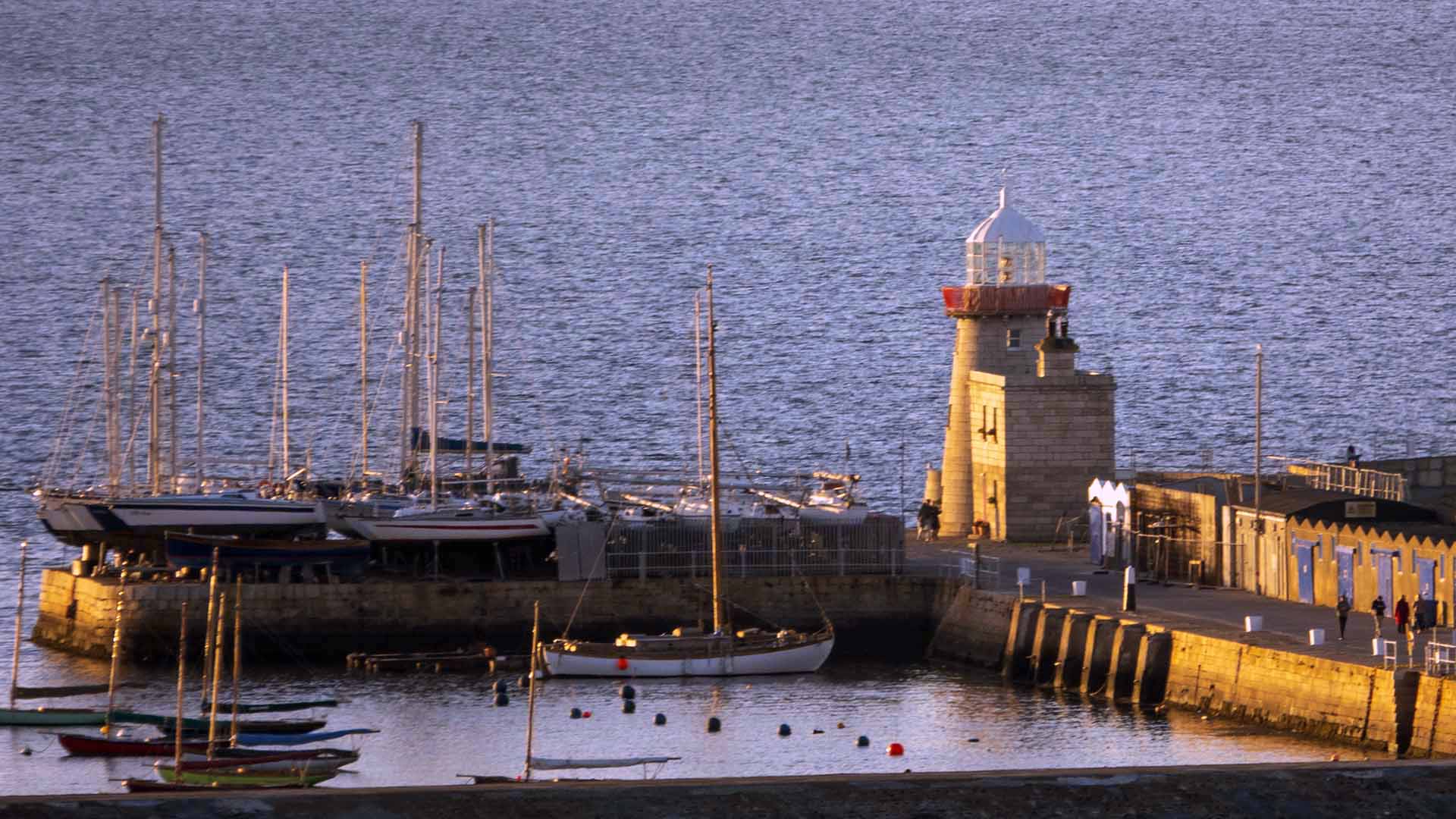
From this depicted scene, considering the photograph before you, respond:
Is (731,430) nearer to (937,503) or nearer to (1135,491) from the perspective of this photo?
(937,503)

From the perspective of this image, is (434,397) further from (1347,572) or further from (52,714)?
(1347,572)

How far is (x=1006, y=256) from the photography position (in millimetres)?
70812

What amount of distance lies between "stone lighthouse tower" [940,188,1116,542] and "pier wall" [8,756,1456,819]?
36.3 metres

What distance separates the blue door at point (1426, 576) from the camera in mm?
Answer: 53719

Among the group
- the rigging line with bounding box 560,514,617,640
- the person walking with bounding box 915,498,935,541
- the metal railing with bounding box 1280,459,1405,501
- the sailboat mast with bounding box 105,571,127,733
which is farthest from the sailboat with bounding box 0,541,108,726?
the metal railing with bounding box 1280,459,1405,501

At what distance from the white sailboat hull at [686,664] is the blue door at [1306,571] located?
29.0ft

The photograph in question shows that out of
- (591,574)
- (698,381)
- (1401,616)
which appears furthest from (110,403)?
(1401,616)

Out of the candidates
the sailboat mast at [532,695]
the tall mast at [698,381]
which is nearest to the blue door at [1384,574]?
the sailboat mast at [532,695]

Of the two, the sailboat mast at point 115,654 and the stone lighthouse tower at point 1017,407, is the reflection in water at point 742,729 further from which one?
the stone lighthouse tower at point 1017,407

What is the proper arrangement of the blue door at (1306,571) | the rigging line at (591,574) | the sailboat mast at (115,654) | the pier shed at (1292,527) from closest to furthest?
the sailboat mast at (115,654) < the pier shed at (1292,527) < the blue door at (1306,571) < the rigging line at (591,574)

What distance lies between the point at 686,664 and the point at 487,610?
14.2ft

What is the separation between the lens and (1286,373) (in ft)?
436

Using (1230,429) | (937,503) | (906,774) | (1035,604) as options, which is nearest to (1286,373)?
(1230,429)

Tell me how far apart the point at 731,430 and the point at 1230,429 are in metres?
Answer: 17.9
